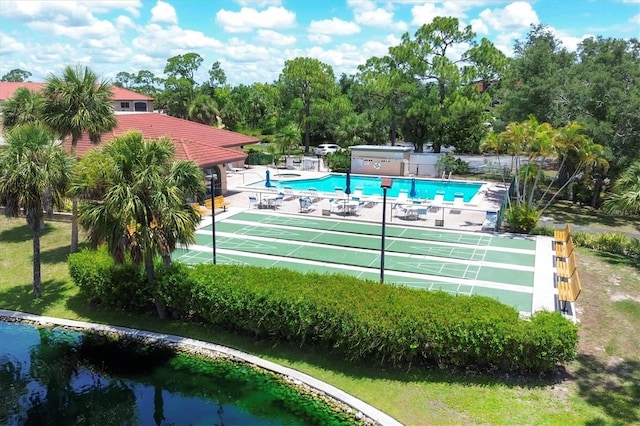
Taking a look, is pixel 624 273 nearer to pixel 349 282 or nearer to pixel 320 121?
pixel 349 282

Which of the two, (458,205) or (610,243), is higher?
(458,205)

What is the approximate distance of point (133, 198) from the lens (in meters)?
11.9

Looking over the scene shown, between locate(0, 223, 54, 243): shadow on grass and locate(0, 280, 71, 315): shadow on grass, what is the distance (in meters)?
5.33

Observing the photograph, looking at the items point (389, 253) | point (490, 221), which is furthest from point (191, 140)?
point (490, 221)

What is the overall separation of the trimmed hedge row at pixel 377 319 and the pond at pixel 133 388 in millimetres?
1407

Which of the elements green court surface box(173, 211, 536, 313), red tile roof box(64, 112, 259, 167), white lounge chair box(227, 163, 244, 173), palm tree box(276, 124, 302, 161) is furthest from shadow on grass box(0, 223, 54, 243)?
palm tree box(276, 124, 302, 161)

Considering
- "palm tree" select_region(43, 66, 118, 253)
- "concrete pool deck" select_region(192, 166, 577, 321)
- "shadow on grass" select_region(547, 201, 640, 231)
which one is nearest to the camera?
"concrete pool deck" select_region(192, 166, 577, 321)

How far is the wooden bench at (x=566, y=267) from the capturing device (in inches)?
605

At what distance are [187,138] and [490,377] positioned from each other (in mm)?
23509

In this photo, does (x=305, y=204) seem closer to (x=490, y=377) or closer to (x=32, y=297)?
(x=32, y=297)

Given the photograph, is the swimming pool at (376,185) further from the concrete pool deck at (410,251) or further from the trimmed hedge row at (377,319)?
the trimmed hedge row at (377,319)

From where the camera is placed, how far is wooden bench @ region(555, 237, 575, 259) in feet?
56.9

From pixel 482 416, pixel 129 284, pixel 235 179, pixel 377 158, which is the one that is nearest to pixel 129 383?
pixel 129 284

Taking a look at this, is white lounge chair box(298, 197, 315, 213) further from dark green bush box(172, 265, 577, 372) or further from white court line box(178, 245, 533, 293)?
dark green bush box(172, 265, 577, 372)
